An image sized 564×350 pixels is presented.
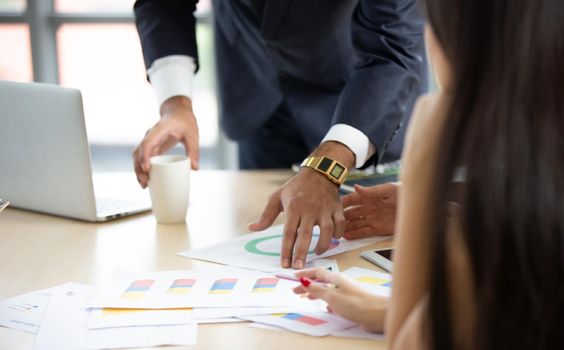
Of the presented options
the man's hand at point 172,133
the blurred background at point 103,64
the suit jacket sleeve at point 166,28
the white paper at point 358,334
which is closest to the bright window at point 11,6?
the blurred background at point 103,64

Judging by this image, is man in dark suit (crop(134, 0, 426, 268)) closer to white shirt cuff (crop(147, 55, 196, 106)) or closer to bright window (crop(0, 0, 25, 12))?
white shirt cuff (crop(147, 55, 196, 106))

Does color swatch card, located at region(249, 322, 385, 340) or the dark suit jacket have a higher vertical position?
the dark suit jacket

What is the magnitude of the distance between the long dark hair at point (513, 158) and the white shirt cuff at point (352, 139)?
3.01 ft

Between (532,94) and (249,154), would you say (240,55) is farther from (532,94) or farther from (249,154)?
A: (532,94)

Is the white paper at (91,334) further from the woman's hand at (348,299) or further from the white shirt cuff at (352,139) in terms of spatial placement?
Answer: the white shirt cuff at (352,139)

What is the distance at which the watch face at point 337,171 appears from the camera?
4.99ft

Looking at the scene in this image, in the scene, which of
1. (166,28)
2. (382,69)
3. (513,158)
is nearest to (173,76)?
(166,28)

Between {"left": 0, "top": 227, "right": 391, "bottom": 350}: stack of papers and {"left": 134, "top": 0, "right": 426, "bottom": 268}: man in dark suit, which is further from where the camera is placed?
{"left": 134, "top": 0, "right": 426, "bottom": 268}: man in dark suit

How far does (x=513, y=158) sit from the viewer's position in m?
0.70

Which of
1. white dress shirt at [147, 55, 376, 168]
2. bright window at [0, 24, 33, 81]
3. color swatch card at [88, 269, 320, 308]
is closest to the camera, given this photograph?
color swatch card at [88, 269, 320, 308]

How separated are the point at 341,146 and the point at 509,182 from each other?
3.04 ft

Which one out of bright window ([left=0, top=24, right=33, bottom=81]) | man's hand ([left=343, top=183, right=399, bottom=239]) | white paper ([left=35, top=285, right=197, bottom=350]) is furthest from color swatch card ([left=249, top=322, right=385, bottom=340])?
bright window ([left=0, top=24, right=33, bottom=81])

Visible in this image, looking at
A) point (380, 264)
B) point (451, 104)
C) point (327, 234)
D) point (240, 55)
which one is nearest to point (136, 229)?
point (327, 234)

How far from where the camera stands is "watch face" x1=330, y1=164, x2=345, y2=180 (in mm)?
1521
